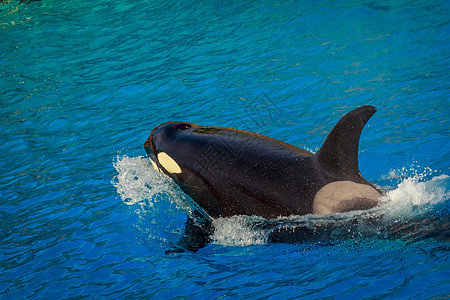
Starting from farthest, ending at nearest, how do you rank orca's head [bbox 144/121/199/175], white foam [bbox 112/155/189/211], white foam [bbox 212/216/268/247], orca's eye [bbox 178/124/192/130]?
1. white foam [bbox 112/155/189/211]
2. orca's eye [bbox 178/124/192/130]
3. orca's head [bbox 144/121/199/175]
4. white foam [bbox 212/216/268/247]

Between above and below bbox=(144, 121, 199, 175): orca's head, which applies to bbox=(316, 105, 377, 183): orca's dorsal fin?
above

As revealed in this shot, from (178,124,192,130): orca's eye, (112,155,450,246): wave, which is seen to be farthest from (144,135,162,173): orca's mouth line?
(178,124,192,130): orca's eye

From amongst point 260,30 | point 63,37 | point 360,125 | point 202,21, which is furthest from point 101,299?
point 63,37

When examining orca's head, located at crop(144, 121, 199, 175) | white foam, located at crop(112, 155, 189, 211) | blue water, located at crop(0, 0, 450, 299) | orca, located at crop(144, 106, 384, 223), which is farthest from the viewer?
white foam, located at crop(112, 155, 189, 211)

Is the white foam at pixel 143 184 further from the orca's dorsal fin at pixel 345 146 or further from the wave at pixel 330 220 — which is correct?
the orca's dorsal fin at pixel 345 146

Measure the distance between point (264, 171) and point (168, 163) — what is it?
50.4 inches

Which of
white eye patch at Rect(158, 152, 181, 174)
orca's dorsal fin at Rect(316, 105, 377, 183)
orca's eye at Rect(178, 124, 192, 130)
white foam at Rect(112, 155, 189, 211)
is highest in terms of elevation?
orca's dorsal fin at Rect(316, 105, 377, 183)

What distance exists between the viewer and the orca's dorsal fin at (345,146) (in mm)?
4129

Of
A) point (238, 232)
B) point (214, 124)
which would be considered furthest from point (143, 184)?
point (214, 124)

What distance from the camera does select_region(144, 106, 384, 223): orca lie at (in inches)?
170

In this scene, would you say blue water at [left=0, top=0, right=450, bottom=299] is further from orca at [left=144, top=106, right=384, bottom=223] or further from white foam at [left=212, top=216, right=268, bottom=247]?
orca at [left=144, top=106, right=384, bottom=223]

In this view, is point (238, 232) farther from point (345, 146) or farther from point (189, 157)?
point (345, 146)

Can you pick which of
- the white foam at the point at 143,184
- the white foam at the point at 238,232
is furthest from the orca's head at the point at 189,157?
the white foam at the point at 143,184

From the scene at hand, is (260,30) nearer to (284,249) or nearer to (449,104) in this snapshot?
(449,104)
